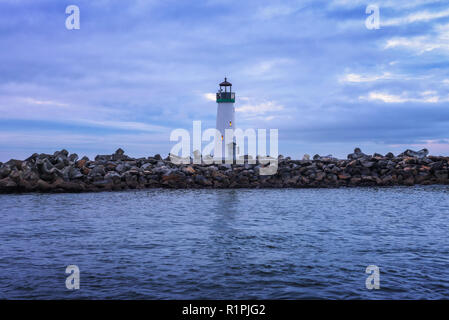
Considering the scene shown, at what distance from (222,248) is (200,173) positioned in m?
21.0

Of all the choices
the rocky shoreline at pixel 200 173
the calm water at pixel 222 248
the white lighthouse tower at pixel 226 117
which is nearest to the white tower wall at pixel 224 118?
the white lighthouse tower at pixel 226 117

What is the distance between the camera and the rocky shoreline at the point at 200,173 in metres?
30.9

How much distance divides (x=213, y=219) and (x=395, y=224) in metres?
8.55

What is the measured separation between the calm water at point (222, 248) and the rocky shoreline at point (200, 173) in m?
4.49

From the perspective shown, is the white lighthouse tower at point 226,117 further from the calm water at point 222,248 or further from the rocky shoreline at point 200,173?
the calm water at point 222,248

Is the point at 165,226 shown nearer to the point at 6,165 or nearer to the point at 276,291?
the point at 276,291

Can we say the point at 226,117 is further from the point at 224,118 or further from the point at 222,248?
the point at 222,248

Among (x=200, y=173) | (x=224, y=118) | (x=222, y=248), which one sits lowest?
(x=222, y=248)

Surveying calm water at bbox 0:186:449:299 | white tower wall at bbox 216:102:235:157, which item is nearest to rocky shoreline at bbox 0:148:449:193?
calm water at bbox 0:186:449:299

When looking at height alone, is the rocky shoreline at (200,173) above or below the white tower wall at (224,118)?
below

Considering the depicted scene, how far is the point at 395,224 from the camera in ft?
62.7

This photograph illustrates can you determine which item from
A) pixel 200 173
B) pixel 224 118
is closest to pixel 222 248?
pixel 200 173

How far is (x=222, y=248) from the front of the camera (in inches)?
538

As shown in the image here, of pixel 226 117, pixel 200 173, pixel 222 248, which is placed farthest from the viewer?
pixel 226 117
